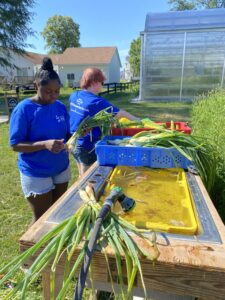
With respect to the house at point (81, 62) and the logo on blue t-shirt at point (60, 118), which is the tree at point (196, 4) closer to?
the house at point (81, 62)

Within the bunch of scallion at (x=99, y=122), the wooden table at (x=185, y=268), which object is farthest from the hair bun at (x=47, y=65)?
the wooden table at (x=185, y=268)

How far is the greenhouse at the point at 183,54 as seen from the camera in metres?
12.9

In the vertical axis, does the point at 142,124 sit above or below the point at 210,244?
above

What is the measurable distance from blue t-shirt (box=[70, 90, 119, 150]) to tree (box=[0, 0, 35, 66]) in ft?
64.3

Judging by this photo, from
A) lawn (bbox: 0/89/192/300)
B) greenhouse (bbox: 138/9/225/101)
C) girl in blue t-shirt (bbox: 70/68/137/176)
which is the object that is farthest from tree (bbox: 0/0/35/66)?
girl in blue t-shirt (bbox: 70/68/137/176)

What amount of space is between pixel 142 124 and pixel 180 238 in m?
1.67

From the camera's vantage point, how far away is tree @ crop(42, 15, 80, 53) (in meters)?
55.1

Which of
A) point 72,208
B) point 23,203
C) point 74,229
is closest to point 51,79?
point 72,208

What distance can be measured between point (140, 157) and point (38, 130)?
2.88 feet

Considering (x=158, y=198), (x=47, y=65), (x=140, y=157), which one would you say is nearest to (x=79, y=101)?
(x=47, y=65)

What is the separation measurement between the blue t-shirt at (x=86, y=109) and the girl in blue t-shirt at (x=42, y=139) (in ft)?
1.38

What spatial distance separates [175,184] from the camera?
68.8 inches

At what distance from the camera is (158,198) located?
1.54 metres

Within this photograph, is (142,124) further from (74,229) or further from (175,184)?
(74,229)
